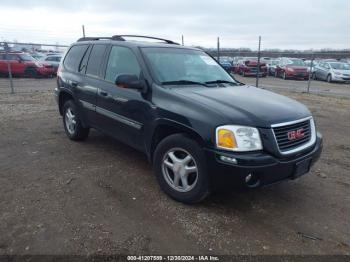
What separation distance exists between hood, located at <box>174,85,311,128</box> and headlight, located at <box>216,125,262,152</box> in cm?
7

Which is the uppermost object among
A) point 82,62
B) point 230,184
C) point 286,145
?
point 82,62

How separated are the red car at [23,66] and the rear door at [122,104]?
16.9 meters

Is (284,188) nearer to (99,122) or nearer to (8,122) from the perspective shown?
(99,122)

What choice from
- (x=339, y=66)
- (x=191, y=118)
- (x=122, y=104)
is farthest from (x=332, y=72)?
(x=191, y=118)

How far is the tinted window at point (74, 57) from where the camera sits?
18.5 feet

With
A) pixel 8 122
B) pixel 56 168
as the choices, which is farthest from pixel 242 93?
pixel 8 122

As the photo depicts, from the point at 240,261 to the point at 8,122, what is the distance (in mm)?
6670

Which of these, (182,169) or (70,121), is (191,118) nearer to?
(182,169)

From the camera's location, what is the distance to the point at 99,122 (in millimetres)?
5059

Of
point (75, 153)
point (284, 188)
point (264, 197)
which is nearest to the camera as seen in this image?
point (264, 197)

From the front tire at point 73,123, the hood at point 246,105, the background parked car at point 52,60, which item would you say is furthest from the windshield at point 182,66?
the background parked car at point 52,60

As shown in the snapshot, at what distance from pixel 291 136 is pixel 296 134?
11 centimetres

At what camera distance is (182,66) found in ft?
14.9

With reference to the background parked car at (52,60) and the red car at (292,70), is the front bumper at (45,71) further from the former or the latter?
the red car at (292,70)
